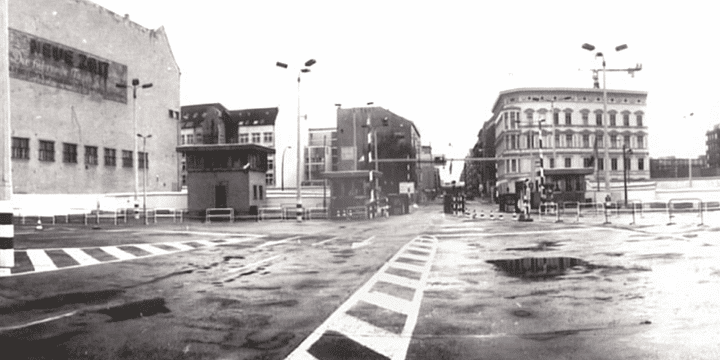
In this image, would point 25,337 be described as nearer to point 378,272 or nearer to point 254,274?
point 254,274

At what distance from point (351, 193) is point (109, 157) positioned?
3212cm

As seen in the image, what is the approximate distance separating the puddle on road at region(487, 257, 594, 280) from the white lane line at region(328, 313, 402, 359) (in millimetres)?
4087

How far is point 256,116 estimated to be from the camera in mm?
109312

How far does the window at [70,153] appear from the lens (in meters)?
57.2


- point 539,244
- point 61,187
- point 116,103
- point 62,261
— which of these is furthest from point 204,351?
point 116,103

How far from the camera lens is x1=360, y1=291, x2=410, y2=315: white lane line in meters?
6.93

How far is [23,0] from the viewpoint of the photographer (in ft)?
175

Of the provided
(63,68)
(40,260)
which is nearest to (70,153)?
(63,68)

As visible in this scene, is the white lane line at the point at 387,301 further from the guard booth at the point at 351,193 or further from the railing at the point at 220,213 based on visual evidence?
the guard booth at the point at 351,193

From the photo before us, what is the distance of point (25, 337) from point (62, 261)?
798 centimetres

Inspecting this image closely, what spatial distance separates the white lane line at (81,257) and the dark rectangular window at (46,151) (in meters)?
43.2

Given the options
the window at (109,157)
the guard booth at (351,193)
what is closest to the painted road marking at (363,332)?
the guard booth at (351,193)

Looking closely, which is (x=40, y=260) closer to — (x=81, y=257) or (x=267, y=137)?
(x=81, y=257)

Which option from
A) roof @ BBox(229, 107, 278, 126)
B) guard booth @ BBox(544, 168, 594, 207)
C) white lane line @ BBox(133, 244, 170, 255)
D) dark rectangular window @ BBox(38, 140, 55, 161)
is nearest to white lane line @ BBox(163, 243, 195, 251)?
white lane line @ BBox(133, 244, 170, 255)
